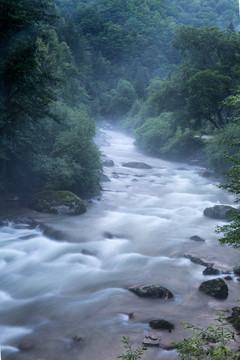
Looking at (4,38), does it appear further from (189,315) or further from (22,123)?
(189,315)

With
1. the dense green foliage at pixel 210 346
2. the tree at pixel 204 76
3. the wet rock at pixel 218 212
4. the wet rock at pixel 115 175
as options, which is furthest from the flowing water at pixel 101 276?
the tree at pixel 204 76

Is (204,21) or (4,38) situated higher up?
(204,21)

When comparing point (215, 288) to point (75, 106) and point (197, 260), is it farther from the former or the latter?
point (75, 106)

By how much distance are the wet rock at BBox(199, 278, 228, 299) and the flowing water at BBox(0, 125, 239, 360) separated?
16 cm

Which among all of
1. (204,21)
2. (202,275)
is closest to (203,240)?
(202,275)

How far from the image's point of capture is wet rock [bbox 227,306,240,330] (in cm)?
664

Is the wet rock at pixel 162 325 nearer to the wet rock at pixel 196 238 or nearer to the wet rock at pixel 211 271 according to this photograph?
the wet rock at pixel 211 271

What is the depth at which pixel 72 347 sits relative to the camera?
643 cm

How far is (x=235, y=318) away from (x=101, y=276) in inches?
170

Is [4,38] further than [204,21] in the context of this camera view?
No

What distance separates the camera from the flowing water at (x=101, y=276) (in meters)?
6.73

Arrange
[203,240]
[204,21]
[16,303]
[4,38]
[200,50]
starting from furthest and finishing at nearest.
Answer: [204,21] → [200,50] → [203,240] → [4,38] → [16,303]

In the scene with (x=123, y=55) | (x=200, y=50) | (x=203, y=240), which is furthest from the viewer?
(x=123, y=55)

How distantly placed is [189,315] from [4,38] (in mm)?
10797
